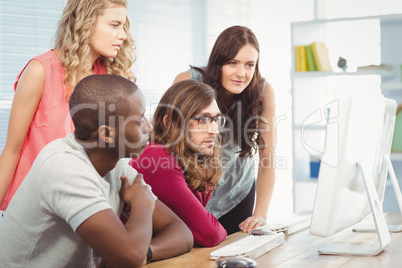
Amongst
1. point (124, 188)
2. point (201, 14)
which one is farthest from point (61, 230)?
point (201, 14)

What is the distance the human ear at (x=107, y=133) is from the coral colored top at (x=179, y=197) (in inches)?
17.7

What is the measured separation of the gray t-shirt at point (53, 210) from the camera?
120 cm

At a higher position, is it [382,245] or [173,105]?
[173,105]

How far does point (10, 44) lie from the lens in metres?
3.37

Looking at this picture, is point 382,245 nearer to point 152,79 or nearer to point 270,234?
point 270,234

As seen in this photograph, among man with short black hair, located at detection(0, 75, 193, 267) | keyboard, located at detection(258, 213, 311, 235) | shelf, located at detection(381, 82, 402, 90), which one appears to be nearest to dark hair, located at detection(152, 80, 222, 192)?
keyboard, located at detection(258, 213, 311, 235)

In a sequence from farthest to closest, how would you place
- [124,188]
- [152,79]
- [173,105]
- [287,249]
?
[152,79]
[173,105]
[287,249]
[124,188]

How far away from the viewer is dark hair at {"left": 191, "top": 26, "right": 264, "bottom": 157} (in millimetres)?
2354

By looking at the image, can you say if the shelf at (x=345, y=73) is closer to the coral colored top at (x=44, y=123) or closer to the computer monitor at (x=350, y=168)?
the computer monitor at (x=350, y=168)

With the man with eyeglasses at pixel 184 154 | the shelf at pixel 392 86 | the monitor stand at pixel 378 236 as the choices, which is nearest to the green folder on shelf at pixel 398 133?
the shelf at pixel 392 86

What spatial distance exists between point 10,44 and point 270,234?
8.14ft

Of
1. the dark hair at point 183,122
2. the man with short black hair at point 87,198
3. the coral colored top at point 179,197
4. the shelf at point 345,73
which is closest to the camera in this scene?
the man with short black hair at point 87,198

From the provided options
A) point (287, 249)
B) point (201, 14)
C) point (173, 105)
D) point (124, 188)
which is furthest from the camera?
point (201, 14)

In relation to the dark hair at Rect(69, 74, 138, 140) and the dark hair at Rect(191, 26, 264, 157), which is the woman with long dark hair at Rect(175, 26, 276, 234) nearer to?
the dark hair at Rect(191, 26, 264, 157)
